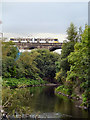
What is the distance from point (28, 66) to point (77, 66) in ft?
38.8

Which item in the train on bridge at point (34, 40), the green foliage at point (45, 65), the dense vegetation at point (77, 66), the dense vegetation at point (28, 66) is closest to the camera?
the dense vegetation at point (77, 66)

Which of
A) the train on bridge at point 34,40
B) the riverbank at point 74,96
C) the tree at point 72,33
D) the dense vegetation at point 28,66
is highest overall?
the train on bridge at point 34,40

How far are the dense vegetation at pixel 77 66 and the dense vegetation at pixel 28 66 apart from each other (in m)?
4.50

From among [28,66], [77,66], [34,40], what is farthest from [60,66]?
[34,40]

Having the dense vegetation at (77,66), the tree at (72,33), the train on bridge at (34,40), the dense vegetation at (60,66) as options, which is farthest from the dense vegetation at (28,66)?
the train on bridge at (34,40)

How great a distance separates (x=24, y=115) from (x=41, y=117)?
0.58 metres

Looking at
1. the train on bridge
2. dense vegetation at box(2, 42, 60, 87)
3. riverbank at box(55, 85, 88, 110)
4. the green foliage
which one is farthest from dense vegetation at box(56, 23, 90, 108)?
the train on bridge

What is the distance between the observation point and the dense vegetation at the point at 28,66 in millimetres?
20172

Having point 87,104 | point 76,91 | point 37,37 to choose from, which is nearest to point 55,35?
point 37,37

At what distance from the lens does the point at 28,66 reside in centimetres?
2394

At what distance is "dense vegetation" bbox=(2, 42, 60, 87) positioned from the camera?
2017 cm

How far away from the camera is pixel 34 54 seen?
24438 millimetres

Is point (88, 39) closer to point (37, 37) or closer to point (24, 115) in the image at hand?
point (24, 115)

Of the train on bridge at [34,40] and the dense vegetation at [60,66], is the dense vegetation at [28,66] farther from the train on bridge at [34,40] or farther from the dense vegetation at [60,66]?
the train on bridge at [34,40]
